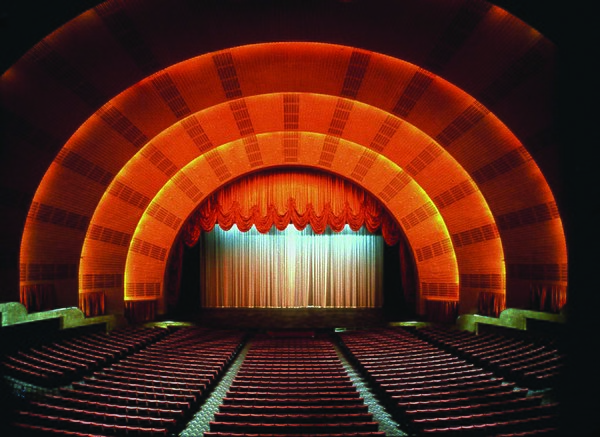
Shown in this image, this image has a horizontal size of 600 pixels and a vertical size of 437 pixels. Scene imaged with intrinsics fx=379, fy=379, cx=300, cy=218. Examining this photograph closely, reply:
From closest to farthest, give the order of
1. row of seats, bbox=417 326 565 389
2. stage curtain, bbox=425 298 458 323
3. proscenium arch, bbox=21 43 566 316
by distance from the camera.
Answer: row of seats, bbox=417 326 565 389 → proscenium arch, bbox=21 43 566 316 → stage curtain, bbox=425 298 458 323

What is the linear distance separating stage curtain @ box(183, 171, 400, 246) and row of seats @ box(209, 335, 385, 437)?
737cm

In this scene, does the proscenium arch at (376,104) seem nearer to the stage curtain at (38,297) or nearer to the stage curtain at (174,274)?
the stage curtain at (38,297)

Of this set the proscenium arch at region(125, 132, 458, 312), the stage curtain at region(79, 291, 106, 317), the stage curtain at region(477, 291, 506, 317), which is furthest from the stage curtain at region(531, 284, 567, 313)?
the stage curtain at region(79, 291, 106, 317)

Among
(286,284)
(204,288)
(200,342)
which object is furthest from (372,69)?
(204,288)

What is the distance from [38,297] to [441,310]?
40.5ft

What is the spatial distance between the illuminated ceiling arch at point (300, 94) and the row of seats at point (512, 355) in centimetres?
196

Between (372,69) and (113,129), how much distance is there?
6832mm

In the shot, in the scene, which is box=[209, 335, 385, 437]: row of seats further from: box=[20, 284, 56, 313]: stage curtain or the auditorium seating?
box=[20, 284, 56, 313]: stage curtain

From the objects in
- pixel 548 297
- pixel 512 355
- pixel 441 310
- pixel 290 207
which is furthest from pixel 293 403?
pixel 290 207

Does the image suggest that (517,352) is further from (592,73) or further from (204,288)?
(204,288)

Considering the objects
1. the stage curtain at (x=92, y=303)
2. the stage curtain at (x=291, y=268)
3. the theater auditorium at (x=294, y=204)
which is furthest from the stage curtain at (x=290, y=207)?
the stage curtain at (x=92, y=303)

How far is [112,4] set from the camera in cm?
701

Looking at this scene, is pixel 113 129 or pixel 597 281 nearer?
pixel 597 281

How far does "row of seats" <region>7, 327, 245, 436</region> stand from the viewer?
4.75 m
